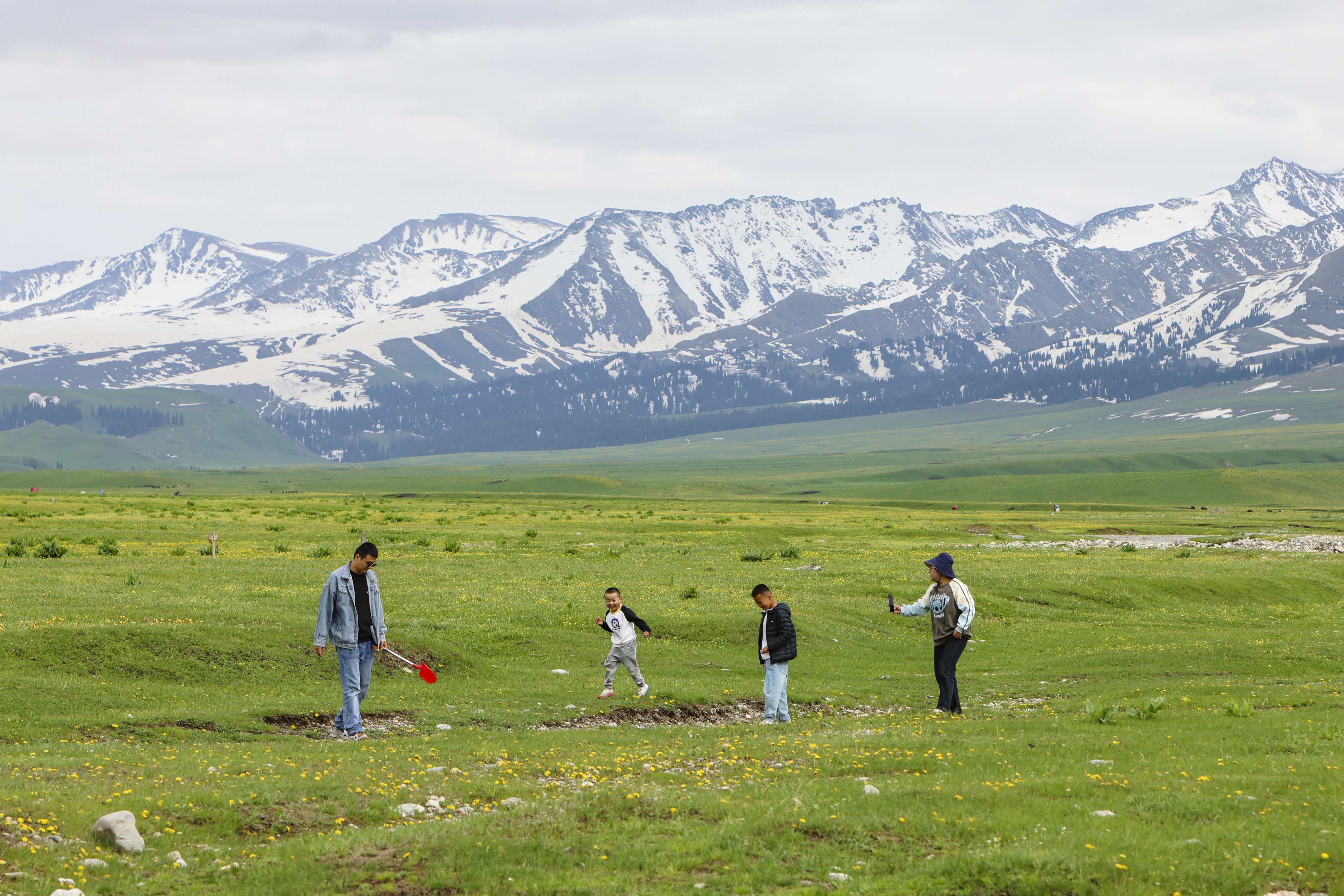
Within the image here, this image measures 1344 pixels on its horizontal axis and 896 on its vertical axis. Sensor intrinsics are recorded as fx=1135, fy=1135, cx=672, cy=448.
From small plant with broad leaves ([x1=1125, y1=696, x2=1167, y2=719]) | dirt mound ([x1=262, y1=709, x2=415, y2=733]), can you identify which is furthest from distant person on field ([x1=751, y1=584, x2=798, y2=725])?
dirt mound ([x1=262, y1=709, x2=415, y2=733])

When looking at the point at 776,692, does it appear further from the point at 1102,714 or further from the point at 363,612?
the point at 363,612

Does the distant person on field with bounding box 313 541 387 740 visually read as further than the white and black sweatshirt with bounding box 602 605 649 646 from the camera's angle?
No

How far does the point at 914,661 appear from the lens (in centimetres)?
3834

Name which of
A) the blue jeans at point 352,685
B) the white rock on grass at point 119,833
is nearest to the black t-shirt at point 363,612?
the blue jeans at point 352,685

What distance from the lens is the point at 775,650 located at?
25.2m

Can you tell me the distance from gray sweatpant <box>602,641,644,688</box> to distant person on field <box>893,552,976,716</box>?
687cm

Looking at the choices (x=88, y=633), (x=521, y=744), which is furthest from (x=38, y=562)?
(x=521, y=744)

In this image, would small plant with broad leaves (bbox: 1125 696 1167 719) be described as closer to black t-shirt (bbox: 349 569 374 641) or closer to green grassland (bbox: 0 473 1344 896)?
green grassland (bbox: 0 473 1344 896)

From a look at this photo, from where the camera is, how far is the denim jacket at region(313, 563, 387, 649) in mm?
22578

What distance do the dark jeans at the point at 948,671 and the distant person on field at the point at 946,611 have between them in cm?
1

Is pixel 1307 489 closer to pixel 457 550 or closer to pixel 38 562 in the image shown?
pixel 457 550

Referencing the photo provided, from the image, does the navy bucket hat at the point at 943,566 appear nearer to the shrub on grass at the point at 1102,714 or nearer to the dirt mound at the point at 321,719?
the shrub on grass at the point at 1102,714

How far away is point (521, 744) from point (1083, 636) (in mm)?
28021

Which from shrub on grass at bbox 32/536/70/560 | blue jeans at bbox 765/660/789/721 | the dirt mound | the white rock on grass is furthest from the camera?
shrub on grass at bbox 32/536/70/560
